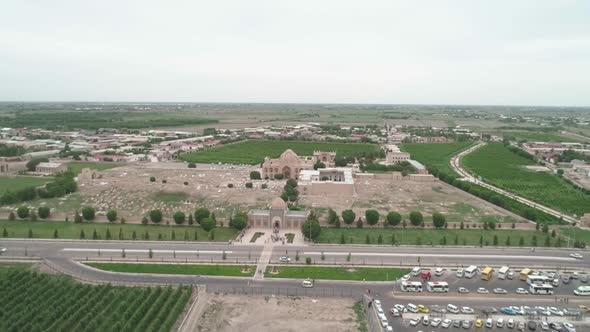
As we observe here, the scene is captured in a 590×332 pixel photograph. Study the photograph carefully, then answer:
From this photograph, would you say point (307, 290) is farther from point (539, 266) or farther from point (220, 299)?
point (539, 266)

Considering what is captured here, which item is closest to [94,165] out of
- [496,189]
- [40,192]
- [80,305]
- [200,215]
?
[40,192]

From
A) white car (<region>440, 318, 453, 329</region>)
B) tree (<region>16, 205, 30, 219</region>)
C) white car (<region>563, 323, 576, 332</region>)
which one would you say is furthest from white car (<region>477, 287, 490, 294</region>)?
tree (<region>16, 205, 30, 219</region>)

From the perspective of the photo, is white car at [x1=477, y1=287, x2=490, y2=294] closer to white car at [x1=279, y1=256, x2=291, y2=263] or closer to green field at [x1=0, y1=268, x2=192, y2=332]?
white car at [x1=279, y1=256, x2=291, y2=263]

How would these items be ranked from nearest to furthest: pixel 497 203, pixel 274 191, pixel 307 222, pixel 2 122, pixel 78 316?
1. pixel 78 316
2. pixel 307 222
3. pixel 497 203
4. pixel 274 191
5. pixel 2 122

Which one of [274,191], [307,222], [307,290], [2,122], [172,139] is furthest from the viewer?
[2,122]

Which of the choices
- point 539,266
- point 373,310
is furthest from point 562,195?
point 373,310

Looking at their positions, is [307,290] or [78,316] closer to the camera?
[78,316]
